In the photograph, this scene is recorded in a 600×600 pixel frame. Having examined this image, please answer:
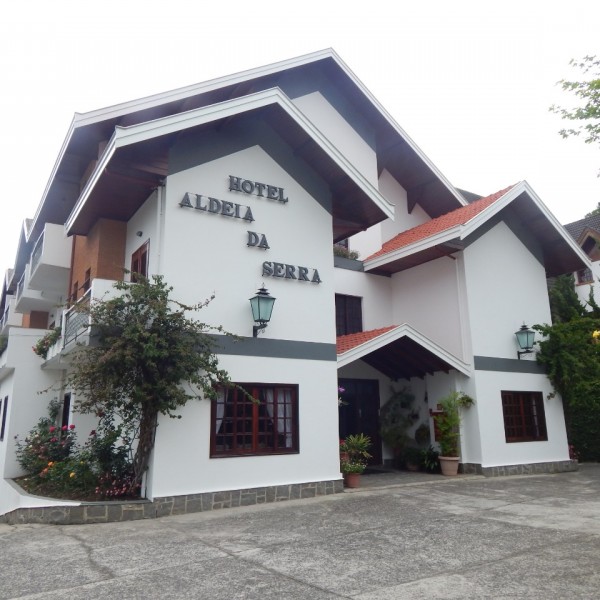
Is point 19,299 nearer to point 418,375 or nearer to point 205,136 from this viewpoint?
point 205,136

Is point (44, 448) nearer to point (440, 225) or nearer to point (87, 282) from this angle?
point (87, 282)

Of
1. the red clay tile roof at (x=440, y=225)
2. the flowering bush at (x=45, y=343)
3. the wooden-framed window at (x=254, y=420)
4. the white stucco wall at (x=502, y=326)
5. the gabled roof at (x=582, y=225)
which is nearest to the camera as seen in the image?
the wooden-framed window at (x=254, y=420)

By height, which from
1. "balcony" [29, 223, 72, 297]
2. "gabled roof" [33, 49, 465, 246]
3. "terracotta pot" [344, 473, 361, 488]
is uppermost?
"gabled roof" [33, 49, 465, 246]

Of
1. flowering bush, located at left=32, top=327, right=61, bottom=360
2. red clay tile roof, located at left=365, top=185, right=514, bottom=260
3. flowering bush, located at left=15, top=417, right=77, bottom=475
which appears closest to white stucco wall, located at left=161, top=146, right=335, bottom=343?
red clay tile roof, located at left=365, top=185, right=514, bottom=260

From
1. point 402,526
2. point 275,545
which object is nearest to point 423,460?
point 402,526

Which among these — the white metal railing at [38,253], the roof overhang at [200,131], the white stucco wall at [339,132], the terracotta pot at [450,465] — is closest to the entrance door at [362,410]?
the terracotta pot at [450,465]

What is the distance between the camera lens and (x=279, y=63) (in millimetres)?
12898

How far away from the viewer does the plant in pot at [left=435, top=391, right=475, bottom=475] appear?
1288 centimetres

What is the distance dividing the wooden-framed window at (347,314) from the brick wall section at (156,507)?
4.99m

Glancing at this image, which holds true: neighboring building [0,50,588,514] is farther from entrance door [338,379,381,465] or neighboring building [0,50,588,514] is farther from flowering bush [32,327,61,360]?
flowering bush [32,327,61,360]

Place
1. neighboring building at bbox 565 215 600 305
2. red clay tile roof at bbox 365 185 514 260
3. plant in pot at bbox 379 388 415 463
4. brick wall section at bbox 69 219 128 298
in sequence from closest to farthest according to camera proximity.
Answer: brick wall section at bbox 69 219 128 298 < red clay tile roof at bbox 365 185 514 260 < plant in pot at bbox 379 388 415 463 < neighboring building at bbox 565 215 600 305

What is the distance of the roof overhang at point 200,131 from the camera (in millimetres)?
9797

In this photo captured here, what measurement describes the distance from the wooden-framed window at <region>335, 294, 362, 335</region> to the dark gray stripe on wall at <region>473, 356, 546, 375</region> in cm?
328

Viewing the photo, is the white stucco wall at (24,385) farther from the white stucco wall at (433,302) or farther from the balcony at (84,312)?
the white stucco wall at (433,302)
